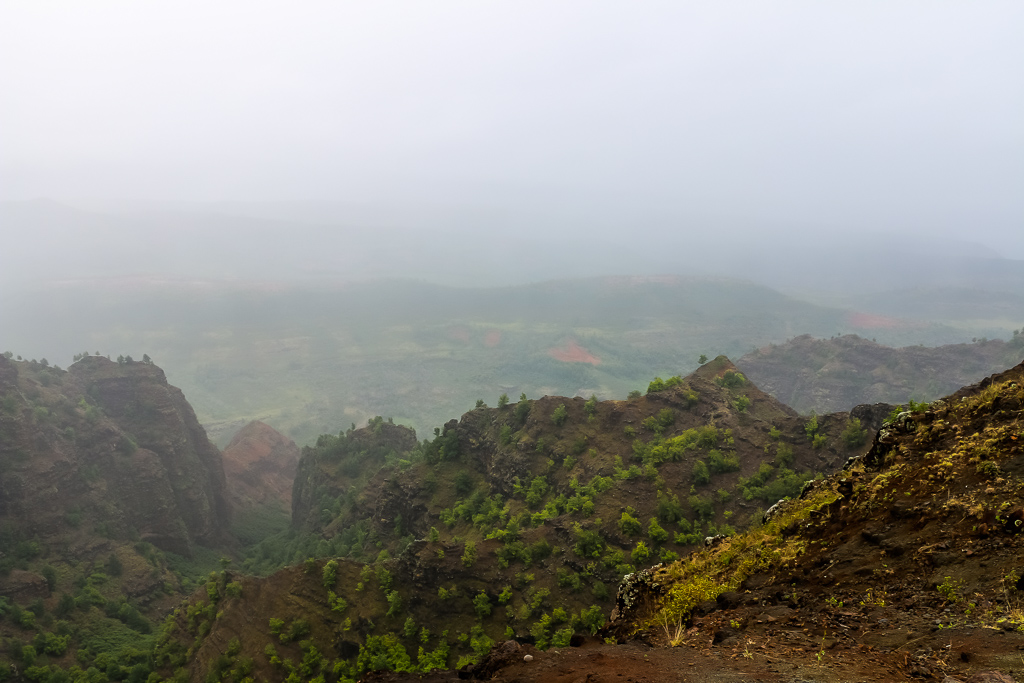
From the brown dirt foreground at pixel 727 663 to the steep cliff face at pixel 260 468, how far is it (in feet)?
280

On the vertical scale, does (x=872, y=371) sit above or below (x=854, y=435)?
below

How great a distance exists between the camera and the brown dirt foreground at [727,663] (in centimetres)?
695

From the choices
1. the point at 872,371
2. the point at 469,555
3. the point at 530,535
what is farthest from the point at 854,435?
the point at 872,371

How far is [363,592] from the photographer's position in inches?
1300

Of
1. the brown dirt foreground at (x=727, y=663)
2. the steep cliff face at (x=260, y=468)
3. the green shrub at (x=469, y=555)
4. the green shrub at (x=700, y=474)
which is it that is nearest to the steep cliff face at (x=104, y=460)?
the steep cliff face at (x=260, y=468)

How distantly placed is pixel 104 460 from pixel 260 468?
3729 cm

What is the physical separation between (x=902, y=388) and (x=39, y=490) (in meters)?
141

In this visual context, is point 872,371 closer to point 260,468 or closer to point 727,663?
point 260,468

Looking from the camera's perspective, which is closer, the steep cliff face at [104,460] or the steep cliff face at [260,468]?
Answer: the steep cliff face at [104,460]

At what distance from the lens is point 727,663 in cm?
855

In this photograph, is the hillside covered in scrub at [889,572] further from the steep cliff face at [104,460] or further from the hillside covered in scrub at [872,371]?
the hillside covered in scrub at [872,371]

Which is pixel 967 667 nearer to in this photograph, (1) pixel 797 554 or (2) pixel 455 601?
(1) pixel 797 554

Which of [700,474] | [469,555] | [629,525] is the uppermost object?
[700,474]

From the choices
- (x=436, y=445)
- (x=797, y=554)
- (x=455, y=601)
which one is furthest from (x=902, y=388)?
(x=797, y=554)
